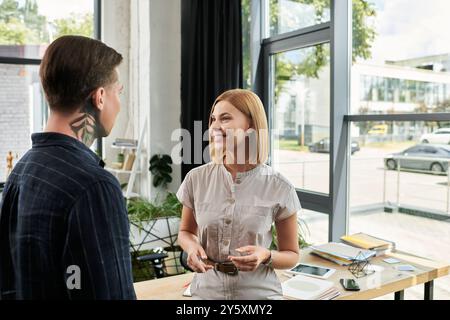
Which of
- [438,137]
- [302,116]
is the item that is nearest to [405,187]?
[438,137]

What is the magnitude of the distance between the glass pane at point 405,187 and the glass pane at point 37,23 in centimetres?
330

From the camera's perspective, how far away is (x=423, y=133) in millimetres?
2584

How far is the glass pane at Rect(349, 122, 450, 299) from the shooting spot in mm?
2527

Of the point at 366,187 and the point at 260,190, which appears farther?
the point at 366,187

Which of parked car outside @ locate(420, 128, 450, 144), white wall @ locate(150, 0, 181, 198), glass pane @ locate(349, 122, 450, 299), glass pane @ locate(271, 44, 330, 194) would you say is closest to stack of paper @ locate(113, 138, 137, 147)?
white wall @ locate(150, 0, 181, 198)

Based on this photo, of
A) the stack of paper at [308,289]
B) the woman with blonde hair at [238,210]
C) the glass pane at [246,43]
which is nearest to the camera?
the woman with blonde hair at [238,210]

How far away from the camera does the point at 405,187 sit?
2.72 m

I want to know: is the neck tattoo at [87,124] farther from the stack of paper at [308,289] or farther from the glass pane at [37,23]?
the glass pane at [37,23]

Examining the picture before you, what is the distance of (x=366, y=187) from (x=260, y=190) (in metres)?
1.80

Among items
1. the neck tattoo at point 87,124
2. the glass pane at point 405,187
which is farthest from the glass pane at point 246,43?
the neck tattoo at point 87,124

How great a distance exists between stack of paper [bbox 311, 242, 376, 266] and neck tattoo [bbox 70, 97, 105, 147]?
1.66 meters

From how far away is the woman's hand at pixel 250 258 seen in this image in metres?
1.24

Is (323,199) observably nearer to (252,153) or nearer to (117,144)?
(252,153)
